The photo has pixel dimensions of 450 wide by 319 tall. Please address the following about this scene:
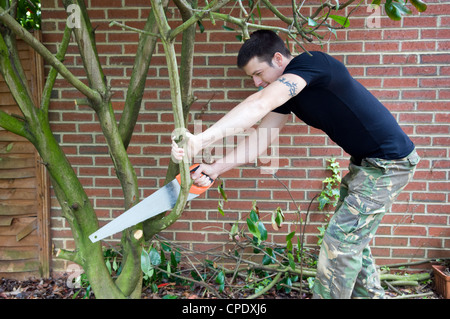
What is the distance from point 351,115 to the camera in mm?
2346

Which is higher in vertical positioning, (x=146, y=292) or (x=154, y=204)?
(x=154, y=204)

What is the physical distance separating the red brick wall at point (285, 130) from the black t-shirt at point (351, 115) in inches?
40.1

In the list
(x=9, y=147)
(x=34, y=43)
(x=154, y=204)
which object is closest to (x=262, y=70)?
(x=154, y=204)

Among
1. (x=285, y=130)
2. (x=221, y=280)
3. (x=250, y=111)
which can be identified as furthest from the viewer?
(x=285, y=130)

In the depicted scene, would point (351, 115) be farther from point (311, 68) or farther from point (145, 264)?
point (145, 264)

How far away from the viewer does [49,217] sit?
3.57m

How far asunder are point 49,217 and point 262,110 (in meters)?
2.54

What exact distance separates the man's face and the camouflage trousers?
79cm

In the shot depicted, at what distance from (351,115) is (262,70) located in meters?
0.61

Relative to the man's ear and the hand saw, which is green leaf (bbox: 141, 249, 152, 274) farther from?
the man's ear

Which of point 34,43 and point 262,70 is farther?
point 262,70

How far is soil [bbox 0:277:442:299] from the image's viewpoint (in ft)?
10.4

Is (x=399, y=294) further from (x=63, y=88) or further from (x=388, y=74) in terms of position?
(x=63, y=88)

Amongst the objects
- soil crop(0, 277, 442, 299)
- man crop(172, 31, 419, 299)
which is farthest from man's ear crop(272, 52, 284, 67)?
soil crop(0, 277, 442, 299)
